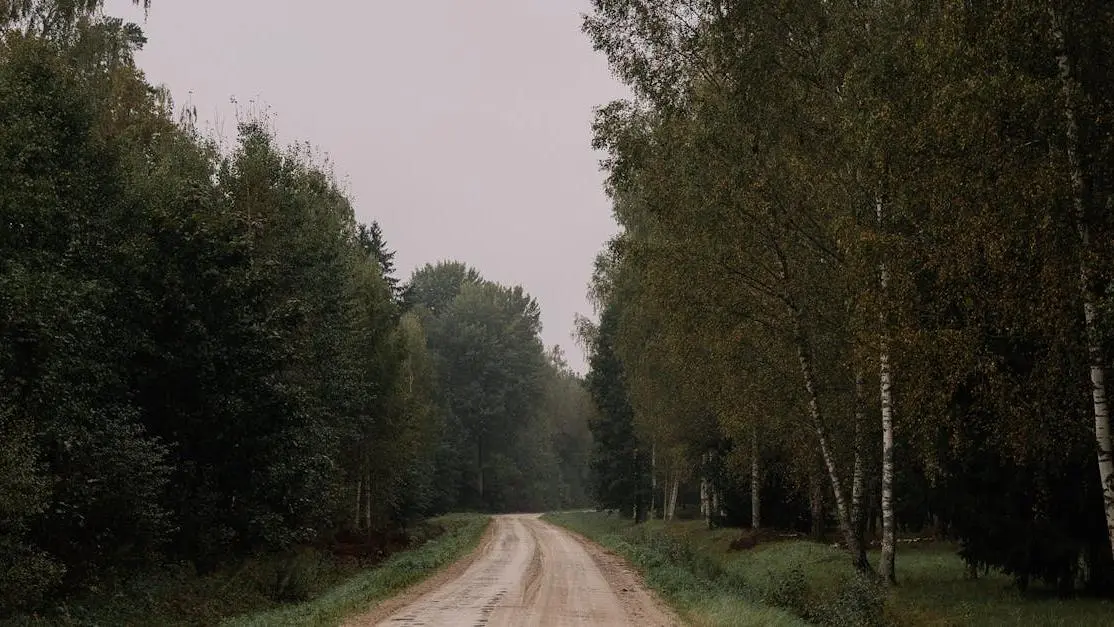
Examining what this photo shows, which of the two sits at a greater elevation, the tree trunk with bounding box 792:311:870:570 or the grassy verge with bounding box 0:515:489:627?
the tree trunk with bounding box 792:311:870:570

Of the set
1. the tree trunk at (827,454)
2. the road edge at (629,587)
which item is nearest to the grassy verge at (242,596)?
the road edge at (629,587)

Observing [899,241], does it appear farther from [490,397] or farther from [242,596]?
[490,397]

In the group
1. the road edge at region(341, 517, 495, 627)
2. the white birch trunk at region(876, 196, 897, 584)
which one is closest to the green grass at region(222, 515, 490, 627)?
the road edge at region(341, 517, 495, 627)

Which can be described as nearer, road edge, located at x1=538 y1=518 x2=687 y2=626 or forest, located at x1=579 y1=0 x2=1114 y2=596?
forest, located at x1=579 y1=0 x2=1114 y2=596

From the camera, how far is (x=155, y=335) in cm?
2308

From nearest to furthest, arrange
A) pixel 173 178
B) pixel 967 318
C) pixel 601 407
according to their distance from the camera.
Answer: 1. pixel 967 318
2. pixel 173 178
3. pixel 601 407

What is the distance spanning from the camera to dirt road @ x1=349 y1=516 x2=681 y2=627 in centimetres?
1623

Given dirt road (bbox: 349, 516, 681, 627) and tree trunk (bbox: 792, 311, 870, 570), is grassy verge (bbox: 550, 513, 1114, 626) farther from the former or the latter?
dirt road (bbox: 349, 516, 681, 627)

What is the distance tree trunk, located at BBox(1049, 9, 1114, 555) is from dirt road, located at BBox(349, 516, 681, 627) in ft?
25.3

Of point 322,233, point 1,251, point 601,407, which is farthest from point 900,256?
point 601,407

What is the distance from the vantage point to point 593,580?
2441 centimetres

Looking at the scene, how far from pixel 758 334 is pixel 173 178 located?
16407 millimetres

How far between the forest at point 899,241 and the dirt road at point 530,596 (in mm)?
5779

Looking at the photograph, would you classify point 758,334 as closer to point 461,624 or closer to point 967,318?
point 967,318
